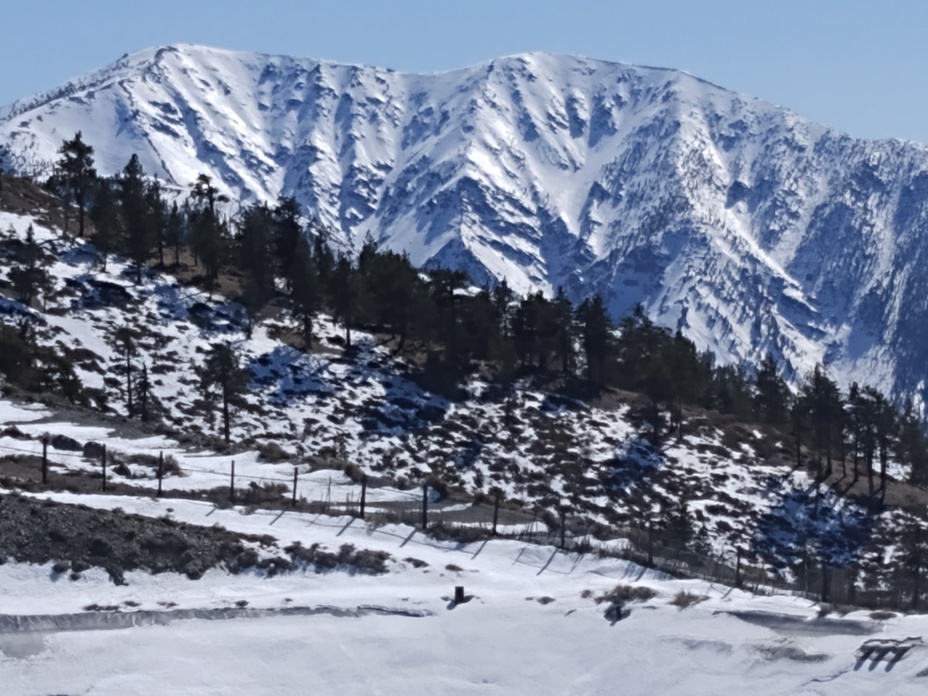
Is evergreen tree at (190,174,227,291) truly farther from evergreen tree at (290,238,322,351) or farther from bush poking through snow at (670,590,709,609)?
bush poking through snow at (670,590,709,609)

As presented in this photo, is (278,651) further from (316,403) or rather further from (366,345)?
(366,345)

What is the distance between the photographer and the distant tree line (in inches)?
3346

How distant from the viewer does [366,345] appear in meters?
87.3

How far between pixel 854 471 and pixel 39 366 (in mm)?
51495

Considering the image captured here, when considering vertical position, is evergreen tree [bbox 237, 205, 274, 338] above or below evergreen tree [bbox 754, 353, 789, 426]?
above

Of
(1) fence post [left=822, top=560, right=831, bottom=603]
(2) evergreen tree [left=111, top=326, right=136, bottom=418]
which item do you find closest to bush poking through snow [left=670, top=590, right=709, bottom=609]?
(1) fence post [left=822, top=560, right=831, bottom=603]

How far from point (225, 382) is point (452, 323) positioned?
2245 centimetres

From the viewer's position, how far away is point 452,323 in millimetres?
85875

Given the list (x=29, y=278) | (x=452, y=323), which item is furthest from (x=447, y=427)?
(x=29, y=278)

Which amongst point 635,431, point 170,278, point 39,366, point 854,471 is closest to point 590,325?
point 635,431

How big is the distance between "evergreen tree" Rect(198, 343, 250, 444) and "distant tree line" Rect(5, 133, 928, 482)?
10.8 m

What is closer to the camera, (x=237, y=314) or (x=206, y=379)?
(x=206, y=379)

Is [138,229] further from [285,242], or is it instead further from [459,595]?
[459,595]

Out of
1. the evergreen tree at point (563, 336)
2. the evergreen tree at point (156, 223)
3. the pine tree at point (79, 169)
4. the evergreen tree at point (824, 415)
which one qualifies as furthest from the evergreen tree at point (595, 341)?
the pine tree at point (79, 169)
